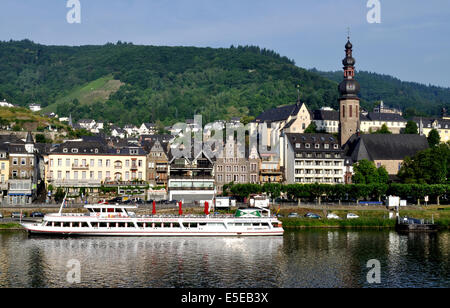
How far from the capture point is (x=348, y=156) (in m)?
129

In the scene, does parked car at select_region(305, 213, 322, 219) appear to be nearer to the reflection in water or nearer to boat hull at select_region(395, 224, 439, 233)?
the reflection in water

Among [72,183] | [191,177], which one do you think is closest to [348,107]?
[191,177]

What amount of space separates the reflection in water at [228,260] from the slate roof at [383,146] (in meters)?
48.6

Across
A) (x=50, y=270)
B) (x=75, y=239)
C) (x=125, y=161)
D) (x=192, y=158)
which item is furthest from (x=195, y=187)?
(x=50, y=270)

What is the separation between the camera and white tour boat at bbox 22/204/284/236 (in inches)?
3103

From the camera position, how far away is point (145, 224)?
81.0 meters

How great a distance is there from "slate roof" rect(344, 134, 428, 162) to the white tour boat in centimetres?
5135

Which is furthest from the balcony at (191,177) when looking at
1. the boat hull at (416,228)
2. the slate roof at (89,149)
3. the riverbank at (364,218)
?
the boat hull at (416,228)

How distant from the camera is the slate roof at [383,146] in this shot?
12875 cm

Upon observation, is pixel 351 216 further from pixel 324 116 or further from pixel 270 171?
pixel 324 116

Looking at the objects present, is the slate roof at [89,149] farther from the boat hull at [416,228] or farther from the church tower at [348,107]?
the church tower at [348,107]

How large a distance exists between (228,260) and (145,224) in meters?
22.0

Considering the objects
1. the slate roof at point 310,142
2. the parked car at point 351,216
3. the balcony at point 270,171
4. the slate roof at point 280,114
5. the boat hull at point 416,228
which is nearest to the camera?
the boat hull at point 416,228

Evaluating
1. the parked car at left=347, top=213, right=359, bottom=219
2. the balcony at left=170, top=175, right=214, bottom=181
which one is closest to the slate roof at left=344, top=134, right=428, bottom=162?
the parked car at left=347, top=213, right=359, bottom=219
